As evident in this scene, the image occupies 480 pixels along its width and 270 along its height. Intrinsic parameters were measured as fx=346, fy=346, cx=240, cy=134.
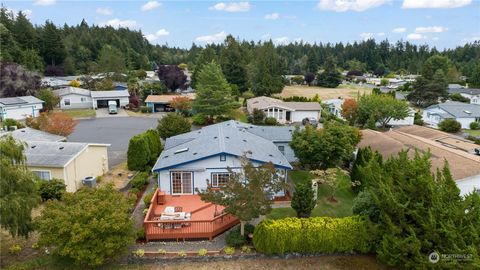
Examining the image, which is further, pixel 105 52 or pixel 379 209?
pixel 105 52

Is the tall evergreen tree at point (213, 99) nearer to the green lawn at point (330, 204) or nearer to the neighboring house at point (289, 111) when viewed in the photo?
the neighboring house at point (289, 111)

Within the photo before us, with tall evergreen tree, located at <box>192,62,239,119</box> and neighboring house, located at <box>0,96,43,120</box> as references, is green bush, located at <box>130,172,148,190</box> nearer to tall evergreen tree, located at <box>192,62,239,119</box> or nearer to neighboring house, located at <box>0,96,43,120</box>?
tall evergreen tree, located at <box>192,62,239,119</box>

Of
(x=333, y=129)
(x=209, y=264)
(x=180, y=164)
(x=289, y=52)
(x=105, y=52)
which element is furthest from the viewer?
(x=289, y=52)

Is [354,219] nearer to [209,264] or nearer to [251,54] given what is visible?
[209,264]

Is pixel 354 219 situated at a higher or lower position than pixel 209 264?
higher

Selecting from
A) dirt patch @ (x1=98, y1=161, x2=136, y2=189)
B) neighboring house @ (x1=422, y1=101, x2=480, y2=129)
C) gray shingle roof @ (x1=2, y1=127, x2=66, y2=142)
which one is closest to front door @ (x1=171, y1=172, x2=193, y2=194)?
dirt patch @ (x1=98, y1=161, x2=136, y2=189)

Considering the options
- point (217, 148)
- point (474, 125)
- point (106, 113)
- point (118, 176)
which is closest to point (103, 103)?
point (106, 113)

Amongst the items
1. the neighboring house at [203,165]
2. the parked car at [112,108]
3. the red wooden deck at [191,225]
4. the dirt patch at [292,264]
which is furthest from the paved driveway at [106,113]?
the dirt patch at [292,264]

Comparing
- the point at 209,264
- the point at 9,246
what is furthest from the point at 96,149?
the point at 209,264
